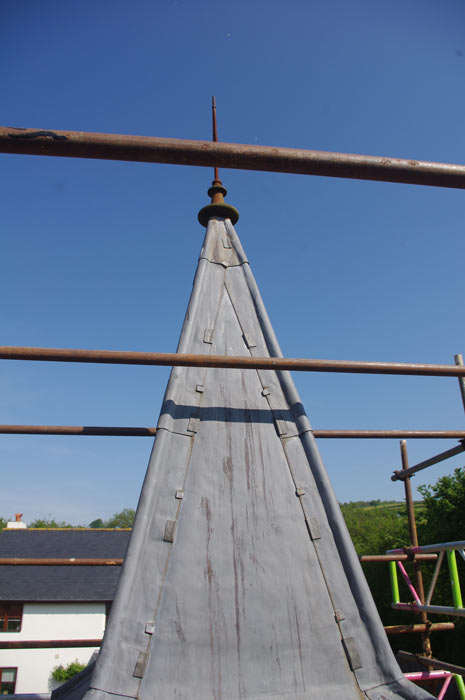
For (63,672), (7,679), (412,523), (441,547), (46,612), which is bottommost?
(7,679)

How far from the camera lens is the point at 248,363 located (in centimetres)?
286

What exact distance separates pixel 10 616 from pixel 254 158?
2661 centimetres

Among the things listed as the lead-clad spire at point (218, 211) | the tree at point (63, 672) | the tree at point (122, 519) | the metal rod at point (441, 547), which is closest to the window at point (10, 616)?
the tree at point (63, 672)

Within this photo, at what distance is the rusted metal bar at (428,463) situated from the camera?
16.2ft

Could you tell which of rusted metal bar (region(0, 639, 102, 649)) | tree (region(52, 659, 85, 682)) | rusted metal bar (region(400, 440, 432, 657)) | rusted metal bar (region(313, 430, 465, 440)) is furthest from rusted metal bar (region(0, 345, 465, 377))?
tree (region(52, 659, 85, 682))

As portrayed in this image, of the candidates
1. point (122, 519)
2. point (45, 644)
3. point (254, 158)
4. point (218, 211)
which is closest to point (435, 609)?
point (45, 644)

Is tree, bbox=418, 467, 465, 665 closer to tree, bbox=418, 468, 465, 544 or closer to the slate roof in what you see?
tree, bbox=418, 468, 465, 544

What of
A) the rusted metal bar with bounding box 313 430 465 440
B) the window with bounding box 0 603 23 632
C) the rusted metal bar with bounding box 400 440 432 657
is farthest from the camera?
the window with bounding box 0 603 23 632

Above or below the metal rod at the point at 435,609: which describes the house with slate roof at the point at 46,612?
below

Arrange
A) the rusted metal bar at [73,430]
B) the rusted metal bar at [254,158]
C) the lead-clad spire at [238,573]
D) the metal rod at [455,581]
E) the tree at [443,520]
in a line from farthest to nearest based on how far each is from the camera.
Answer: the tree at [443,520] < the metal rod at [455,581] < the rusted metal bar at [73,430] < the lead-clad spire at [238,573] < the rusted metal bar at [254,158]

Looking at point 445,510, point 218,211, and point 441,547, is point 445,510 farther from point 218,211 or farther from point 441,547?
point 218,211

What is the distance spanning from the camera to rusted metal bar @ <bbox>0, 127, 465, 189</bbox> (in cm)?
128

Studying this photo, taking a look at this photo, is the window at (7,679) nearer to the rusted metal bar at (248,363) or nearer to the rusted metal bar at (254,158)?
the rusted metal bar at (248,363)

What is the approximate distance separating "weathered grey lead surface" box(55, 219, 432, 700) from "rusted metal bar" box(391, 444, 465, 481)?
96.8 inches
